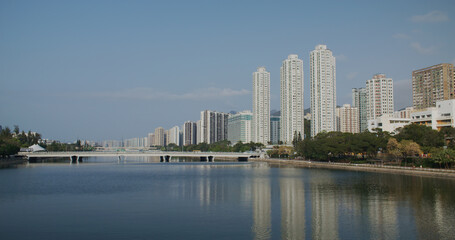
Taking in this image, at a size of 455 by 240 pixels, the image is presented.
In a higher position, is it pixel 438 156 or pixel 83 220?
pixel 438 156

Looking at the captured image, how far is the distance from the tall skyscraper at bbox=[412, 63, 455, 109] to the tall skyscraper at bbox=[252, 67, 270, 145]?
143 ft

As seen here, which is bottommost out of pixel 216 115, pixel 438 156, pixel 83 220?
pixel 83 220

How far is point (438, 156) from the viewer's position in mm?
44000

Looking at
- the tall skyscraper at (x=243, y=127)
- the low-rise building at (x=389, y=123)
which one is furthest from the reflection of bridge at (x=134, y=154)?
the tall skyscraper at (x=243, y=127)

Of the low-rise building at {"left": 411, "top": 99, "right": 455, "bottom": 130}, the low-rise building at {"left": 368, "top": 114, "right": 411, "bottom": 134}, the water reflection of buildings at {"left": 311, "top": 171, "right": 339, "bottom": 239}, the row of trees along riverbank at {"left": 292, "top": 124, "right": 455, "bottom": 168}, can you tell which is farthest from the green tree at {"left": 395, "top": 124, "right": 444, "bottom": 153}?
the water reflection of buildings at {"left": 311, "top": 171, "right": 339, "bottom": 239}

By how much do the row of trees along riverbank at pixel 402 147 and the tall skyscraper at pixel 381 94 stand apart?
4736 centimetres

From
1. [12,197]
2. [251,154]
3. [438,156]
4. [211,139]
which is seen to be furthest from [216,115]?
[12,197]

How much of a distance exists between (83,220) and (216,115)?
162175 mm

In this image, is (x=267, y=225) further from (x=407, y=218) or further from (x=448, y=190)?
(x=448, y=190)

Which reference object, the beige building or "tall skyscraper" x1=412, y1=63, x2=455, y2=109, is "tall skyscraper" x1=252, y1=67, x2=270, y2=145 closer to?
the beige building

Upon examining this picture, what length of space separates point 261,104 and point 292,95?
1814 centimetres

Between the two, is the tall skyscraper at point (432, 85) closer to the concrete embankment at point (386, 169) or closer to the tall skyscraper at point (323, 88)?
the tall skyscraper at point (323, 88)

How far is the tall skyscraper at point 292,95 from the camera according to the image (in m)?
112

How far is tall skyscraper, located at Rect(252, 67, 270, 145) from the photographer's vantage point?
422ft
